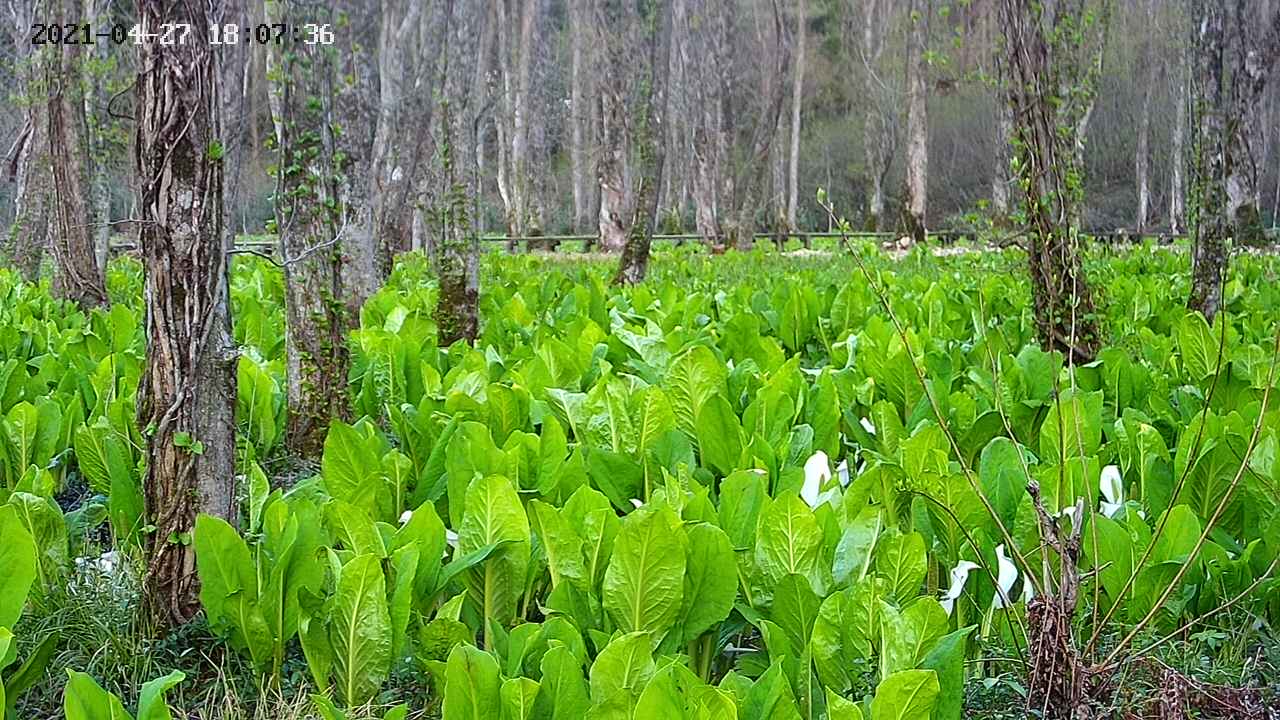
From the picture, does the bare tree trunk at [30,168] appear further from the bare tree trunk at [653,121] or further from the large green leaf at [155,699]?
the large green leaf at [155,699]

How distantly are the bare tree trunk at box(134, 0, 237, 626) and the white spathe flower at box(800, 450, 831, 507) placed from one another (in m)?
1.56

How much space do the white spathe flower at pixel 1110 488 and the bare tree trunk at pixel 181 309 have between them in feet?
7.88

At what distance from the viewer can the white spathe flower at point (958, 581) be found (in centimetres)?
297

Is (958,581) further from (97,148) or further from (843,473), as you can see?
(97,148)

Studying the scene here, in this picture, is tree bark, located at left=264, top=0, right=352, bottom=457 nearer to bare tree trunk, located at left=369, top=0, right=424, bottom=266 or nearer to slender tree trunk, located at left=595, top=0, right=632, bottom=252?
bare tree trunk, located at left=369, top=0, right=424, bottom=266

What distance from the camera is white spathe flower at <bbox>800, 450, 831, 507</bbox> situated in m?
3.58

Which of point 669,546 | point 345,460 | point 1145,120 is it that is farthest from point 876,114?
point 669,546

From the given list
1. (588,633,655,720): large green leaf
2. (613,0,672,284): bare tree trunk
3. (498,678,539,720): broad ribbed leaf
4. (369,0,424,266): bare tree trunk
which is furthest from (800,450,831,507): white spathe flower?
(369,0,424,266): bare tree trunk

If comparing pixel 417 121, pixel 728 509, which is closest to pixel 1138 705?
pixel 728 509

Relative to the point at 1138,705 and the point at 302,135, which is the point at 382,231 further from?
the point at 1138,705

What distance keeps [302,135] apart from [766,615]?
135 inches

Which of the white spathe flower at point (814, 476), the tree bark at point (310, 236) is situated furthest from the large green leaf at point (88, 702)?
the tree bark at point (310, 236)

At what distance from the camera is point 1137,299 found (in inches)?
293

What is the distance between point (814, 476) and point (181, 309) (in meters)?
1.80
